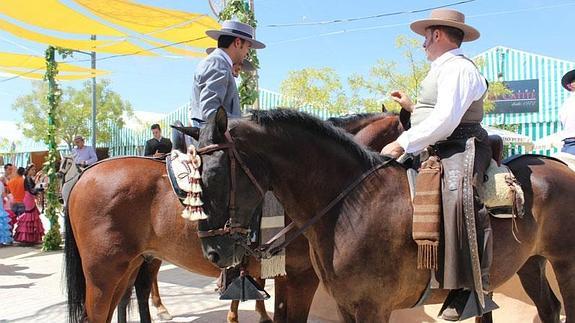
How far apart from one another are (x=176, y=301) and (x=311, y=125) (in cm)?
459

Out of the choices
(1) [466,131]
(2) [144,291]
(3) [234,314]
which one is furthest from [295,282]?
(2) [144,291]

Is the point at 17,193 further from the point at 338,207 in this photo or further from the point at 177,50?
the point at 338,207

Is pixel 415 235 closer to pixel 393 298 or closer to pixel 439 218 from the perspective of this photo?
pixel 439 218

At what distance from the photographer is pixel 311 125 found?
2.66 metres

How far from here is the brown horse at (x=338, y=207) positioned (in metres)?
2.45

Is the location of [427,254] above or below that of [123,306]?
above

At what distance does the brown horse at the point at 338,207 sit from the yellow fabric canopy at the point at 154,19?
24.0 ft

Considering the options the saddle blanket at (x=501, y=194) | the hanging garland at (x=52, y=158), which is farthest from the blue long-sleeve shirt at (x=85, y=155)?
the saddle blanket at (x=501, y=194)

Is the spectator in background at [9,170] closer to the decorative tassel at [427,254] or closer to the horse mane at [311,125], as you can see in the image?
the horse mane at [311,125]

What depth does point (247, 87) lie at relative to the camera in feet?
20.6

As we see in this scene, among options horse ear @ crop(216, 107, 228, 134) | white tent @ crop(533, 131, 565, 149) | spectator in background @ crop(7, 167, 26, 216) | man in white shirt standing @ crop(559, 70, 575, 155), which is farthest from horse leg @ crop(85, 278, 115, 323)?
spectator in background @ crop(7, 167, 26, 216)

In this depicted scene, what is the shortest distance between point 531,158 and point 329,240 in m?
1.53

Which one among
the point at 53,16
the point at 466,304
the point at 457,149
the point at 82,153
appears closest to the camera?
the point at 466,304

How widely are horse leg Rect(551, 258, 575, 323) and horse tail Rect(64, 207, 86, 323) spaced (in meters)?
3.46
